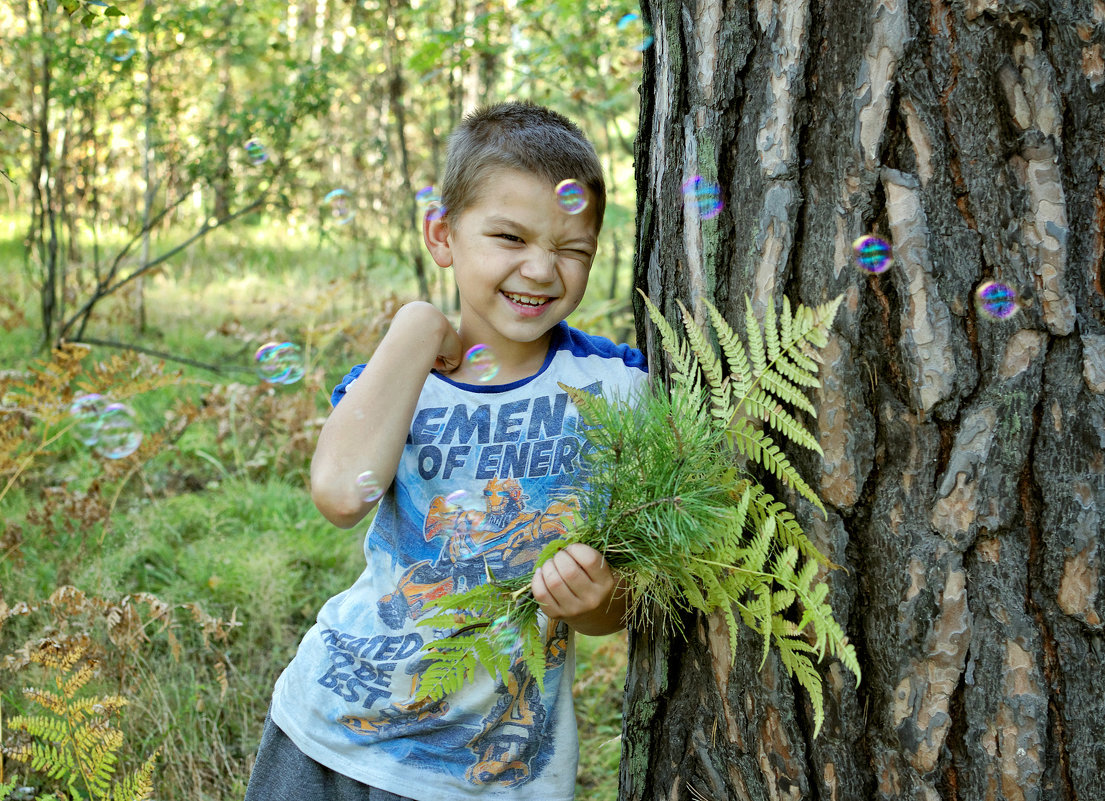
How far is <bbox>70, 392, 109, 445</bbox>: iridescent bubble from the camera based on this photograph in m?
2.96

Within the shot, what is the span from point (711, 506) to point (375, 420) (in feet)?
2.23

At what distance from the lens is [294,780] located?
5.93 ft

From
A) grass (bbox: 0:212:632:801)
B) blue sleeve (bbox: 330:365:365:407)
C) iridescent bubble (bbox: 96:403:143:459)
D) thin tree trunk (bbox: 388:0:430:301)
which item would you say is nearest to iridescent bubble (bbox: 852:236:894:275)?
blue sleeve (bbox: 330:365:365:407)

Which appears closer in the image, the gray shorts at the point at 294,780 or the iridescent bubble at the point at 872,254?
the iridescent bubble at the point at 872,254

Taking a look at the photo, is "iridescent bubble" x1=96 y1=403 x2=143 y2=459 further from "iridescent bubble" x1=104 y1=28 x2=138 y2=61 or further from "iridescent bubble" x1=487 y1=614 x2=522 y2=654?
"iridescent bubble" x1=487 y1=614 x2=522 y2=654

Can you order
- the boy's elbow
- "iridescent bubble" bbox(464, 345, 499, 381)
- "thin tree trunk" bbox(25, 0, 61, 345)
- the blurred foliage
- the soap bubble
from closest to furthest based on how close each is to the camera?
the boy's elbow → "iridescent bubble" bbox(464, 345, 499, 381) → the soap bubble → "thin tree trunk" bbox(25, 0, 61, 345) → the blurred foliage

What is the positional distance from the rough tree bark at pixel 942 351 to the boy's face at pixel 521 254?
386 millimetres

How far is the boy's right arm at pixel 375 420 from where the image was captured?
1.60m

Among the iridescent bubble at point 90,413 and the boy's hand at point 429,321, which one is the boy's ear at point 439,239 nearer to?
the boy's hand at point 429,321

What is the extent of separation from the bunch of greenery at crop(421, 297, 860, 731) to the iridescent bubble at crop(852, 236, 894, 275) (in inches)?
4.0

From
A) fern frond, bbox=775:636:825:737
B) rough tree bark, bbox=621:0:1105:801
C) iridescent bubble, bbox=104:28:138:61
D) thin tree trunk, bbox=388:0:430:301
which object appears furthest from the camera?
thin tree trunk, bbox=388:0:430:301

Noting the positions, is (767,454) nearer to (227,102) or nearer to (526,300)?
(526,300)

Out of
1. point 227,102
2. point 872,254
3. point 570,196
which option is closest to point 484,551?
point 570,196

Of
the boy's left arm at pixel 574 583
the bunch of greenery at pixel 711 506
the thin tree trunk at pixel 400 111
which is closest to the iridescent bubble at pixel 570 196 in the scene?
the bunch of greenery at pixel 711 506
